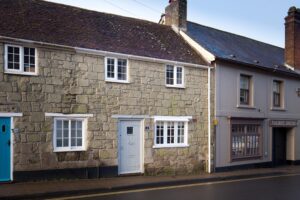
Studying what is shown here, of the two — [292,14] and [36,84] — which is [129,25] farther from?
[292,14]

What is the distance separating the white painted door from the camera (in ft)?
49.1

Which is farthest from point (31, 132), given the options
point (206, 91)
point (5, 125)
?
point (206, 91)

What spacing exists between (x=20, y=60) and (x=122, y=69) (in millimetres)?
4187

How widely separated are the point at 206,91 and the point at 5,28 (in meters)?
9.51

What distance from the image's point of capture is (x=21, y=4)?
1481 cm

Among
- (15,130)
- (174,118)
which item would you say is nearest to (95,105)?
(15,130)

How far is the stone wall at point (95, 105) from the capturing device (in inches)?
495

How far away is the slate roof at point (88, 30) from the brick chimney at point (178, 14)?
0.89 metres

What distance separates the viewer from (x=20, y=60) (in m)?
12.6

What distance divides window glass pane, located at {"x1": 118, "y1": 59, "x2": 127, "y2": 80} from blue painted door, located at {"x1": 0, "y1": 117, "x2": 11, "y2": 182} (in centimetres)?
484

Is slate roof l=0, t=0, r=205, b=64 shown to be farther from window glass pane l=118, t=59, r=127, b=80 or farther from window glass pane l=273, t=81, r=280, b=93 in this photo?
window glass pane l=273, t=81, r=280, b=93

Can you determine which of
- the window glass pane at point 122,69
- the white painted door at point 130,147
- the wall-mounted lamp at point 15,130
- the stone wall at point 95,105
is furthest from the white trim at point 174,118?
the wall-mounted lamp at point 15,130

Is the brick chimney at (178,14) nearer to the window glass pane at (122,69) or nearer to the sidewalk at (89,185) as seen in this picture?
the window glass pane at (122,69)

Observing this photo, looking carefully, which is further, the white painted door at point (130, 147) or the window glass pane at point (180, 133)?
the window glass pane at point (180, 133)
